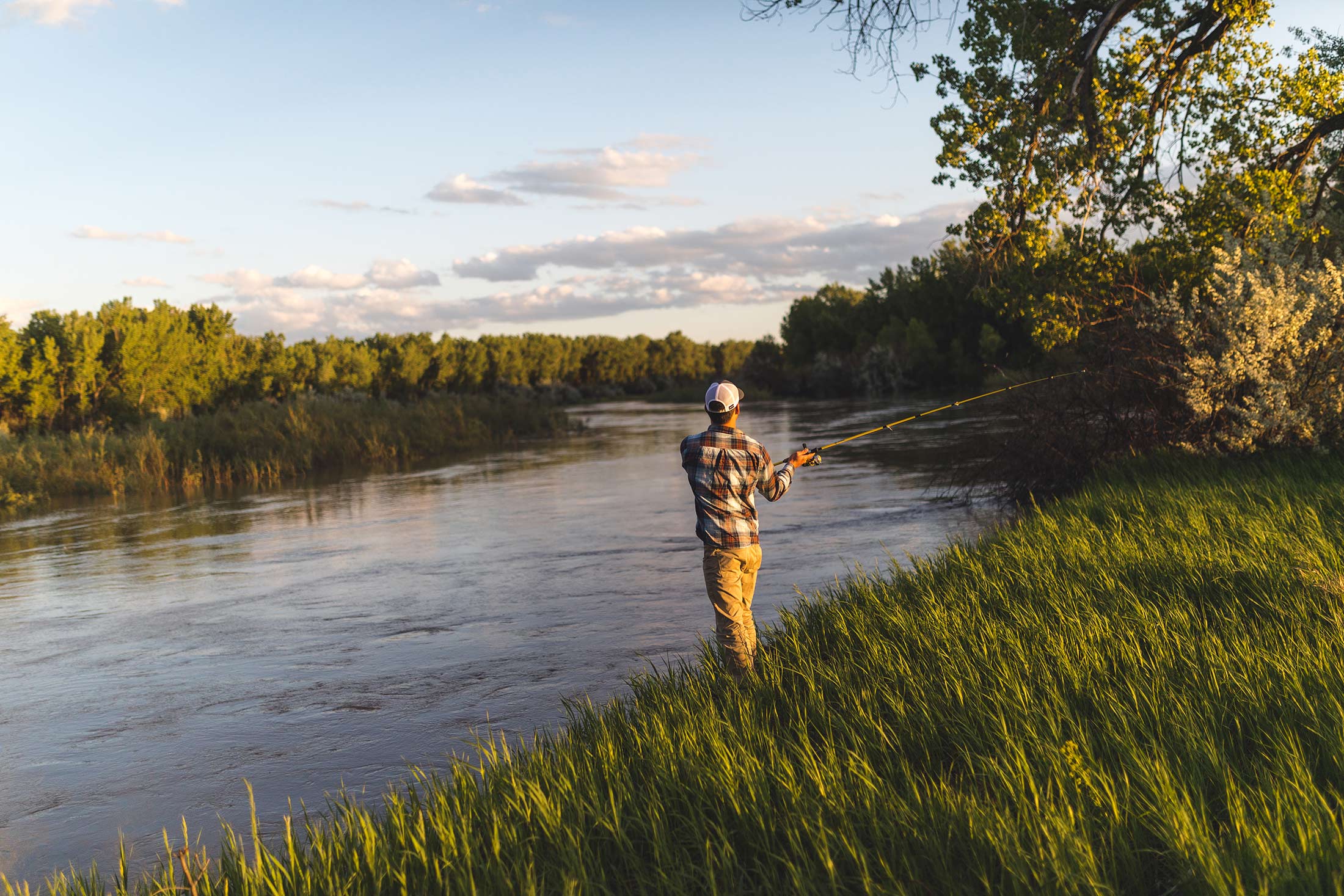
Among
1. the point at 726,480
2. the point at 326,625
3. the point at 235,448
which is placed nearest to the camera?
the point at 726,480

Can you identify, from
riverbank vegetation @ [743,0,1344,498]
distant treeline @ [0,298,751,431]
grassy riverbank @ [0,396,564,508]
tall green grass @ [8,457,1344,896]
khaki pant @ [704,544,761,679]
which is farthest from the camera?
distant treeline @ [0,298,751,431]

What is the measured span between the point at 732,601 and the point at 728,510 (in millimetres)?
628

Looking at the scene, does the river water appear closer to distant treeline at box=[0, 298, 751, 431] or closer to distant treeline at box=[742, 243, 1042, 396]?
distant treeline at box=[0, 298, 751, 431]

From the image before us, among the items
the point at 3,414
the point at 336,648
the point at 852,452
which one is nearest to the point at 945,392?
the point at 852,452

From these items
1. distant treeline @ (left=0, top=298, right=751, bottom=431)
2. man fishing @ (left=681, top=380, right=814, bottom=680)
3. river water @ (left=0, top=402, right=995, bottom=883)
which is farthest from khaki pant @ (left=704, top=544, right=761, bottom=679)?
distant treeline @ (left=0, top=298, right=751, bottom=431)

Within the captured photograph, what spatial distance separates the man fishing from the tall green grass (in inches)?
11.7

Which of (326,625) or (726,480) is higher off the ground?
(726,480)

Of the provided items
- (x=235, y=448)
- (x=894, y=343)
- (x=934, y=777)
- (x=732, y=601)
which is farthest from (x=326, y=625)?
(x=894, y=343)

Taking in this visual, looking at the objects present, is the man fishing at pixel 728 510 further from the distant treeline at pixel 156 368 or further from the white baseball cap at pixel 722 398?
the distant treeline at pixel 156 368

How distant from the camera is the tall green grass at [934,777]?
12.3 feet

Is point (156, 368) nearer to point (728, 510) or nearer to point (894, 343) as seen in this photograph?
point (728, 510)

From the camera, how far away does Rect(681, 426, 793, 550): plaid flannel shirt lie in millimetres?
Answer: 7195

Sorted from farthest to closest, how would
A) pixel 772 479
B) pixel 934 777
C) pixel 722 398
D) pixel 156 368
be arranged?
pixel 156 368
pixel 772 479
pixel 722 398
pixel 934 777

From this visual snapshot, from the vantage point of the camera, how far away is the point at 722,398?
7.12 meters
